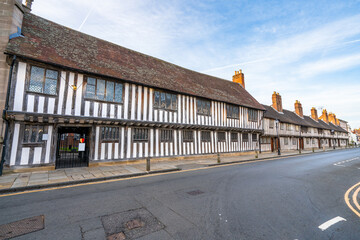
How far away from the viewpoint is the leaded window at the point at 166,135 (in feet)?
41.7

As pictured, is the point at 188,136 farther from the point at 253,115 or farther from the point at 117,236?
the point at 117,236

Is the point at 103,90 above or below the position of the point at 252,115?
above

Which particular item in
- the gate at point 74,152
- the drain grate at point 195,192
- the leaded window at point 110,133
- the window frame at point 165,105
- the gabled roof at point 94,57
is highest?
the gabled roof at point 94,57

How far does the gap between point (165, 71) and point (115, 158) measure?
9195mm

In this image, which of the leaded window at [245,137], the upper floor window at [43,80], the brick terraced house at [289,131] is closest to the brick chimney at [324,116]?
the brick terraced house at [289,131]

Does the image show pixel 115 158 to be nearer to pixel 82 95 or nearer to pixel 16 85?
pixel 82 95

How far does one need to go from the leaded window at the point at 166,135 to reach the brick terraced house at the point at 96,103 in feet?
0.25

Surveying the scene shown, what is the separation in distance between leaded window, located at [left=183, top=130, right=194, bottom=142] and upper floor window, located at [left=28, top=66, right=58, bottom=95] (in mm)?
9392

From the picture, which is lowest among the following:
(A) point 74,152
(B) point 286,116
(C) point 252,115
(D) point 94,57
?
(A) point 74,152

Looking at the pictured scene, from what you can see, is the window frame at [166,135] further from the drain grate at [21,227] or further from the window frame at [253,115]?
the window frame at [253,115]

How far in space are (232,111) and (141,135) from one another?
10.8 metres

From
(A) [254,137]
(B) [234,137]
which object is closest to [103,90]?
(B) [234,137]

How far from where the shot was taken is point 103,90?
10281 millimetres

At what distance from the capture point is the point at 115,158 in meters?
10.4
